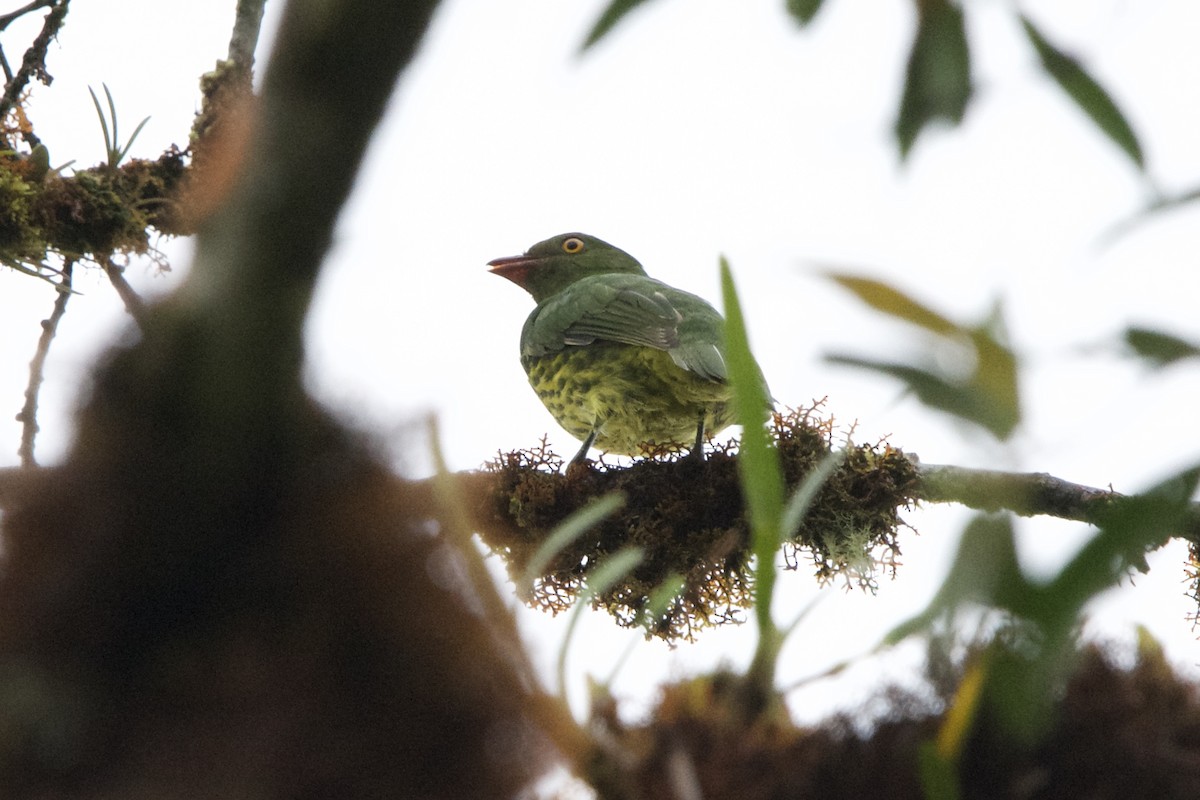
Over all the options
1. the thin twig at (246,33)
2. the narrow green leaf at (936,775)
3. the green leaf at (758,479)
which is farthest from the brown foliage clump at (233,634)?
the thin twig at (246,33)

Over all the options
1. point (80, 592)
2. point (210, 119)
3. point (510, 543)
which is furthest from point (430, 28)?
point (210, 119)

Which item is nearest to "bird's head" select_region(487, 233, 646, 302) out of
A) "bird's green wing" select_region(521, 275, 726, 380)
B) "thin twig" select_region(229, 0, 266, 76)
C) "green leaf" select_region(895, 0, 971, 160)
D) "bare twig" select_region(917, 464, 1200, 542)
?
"bird's green wing" select_region(521, 275, 726, 380)

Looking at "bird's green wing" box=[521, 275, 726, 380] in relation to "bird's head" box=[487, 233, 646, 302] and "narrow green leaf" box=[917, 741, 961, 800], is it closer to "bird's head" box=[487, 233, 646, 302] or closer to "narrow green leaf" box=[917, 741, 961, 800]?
"bird's head" box=[487, 233, 646, 302]

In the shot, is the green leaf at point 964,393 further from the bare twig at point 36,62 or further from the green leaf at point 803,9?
the bare twig at point 36,62

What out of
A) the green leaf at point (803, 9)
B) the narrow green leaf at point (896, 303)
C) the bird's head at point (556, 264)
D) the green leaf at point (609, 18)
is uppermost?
the bird's head at point (556, 264)

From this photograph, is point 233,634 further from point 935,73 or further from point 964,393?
point 935,73

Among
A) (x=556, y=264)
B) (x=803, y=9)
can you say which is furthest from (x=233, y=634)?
(x=556, y=264)

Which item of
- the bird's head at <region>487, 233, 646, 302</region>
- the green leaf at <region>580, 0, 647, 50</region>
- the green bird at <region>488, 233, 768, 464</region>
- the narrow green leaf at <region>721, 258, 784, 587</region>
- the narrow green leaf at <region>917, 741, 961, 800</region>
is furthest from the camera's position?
the bird's head at <region>487, 233, 646, 302</region>
